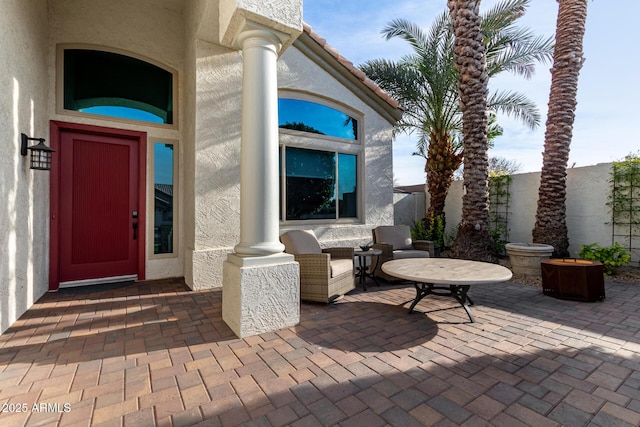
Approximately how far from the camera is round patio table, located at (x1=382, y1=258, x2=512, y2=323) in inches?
122

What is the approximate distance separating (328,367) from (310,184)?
442 cm

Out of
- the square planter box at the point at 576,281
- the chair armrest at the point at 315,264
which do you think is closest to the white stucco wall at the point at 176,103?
the chair armrest at the point at 315,264

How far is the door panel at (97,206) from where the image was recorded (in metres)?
4.72

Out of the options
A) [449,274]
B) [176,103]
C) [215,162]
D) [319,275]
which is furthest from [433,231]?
[176,103]

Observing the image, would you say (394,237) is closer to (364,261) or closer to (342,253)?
(364,261)

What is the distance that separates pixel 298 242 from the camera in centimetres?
448

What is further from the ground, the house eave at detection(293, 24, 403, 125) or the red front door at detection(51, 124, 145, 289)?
the house eave at detection(293, 24, 403, 125)

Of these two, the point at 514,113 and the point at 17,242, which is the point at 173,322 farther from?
the point at 514,113

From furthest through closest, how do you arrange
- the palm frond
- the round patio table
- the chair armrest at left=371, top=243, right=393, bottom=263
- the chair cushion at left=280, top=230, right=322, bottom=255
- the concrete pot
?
the palm frond, the concrete pot, the chair armrest at left=371, top=243, right=393, bottom=263, the chair cushion at left=280, top=230, right=322, bottom=255, the round patio table

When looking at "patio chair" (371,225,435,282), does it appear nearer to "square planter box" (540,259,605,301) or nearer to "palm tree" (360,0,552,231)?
"square planter box" (540,259,605,301)

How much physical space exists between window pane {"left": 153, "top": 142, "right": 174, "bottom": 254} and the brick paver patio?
1.64 m

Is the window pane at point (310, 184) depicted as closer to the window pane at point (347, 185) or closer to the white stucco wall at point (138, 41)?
the window pane at point (347, 185)

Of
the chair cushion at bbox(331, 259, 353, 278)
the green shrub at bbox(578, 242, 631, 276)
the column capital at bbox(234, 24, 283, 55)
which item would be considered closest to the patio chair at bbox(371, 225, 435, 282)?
the chair cushion at bbox(331, 259, 353, 278)

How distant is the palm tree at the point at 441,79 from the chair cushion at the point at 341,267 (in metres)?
5.24
